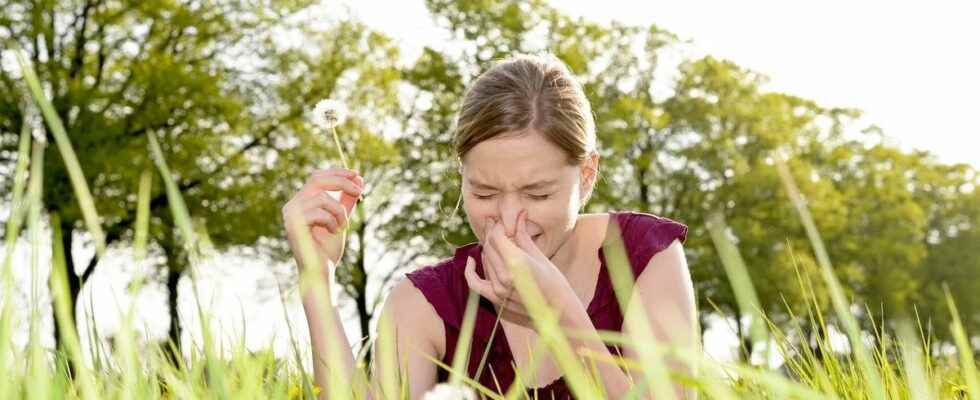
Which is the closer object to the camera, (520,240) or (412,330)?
(520,240)

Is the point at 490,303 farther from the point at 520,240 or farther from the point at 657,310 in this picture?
the point at 520,240

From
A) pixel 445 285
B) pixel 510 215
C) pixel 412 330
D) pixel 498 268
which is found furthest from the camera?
pixel 445 285

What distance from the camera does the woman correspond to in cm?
285

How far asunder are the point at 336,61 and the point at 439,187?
132 inches

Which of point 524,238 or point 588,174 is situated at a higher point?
point 588,174

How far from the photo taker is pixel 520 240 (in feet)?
9.90

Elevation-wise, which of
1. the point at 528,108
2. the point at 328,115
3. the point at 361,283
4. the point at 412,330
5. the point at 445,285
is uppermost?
the point at 361,283

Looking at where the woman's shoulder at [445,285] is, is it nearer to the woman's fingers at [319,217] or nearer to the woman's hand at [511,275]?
the woman's hand at [511,275]

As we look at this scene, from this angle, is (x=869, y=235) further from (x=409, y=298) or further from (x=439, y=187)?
(x=409, y=298)

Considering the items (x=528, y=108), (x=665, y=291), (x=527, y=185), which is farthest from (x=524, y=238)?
(x=665, y=291)

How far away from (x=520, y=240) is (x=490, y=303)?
3.19 ft

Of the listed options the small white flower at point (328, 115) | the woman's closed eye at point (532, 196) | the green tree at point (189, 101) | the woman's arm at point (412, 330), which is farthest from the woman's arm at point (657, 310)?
the green tree at point (189, 101)

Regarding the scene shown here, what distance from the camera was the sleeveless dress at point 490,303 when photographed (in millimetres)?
3754

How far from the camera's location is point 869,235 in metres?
27.3
